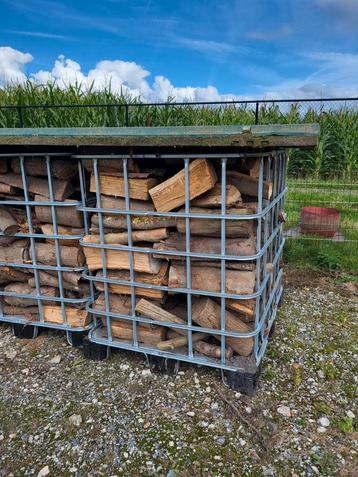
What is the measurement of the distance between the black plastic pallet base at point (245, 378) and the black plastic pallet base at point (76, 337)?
4.08 feet

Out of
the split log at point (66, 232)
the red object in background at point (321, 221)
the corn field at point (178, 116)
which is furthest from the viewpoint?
A: the corn field at point (178, 116)

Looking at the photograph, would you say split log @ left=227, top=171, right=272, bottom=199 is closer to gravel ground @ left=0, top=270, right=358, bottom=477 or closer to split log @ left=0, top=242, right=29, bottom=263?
gravel ground @ left=0, top=270, right=358, bottom=477

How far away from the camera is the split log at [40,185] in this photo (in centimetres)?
279

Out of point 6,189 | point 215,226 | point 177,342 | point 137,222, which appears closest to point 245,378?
point 177,342

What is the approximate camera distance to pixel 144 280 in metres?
2.67

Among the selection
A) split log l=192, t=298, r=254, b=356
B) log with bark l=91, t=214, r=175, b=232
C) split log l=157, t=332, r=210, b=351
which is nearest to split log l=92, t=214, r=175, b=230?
log with bark l=91, t=214, r=175, b=232

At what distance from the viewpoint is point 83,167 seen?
2.70 m

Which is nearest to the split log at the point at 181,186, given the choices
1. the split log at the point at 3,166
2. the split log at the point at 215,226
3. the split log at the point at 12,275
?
the split log at the point at 215,226

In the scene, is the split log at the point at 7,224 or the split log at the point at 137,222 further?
the split log at the point at 7,224

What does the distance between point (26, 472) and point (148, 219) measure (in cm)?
161

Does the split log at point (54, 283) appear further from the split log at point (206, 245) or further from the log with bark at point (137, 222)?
the split log at point (206, 245)

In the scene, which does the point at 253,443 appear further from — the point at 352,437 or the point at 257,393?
the point at 352,437

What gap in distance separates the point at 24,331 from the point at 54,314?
14.4 inches

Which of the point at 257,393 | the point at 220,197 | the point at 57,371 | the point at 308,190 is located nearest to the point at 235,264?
the point at 220,197
